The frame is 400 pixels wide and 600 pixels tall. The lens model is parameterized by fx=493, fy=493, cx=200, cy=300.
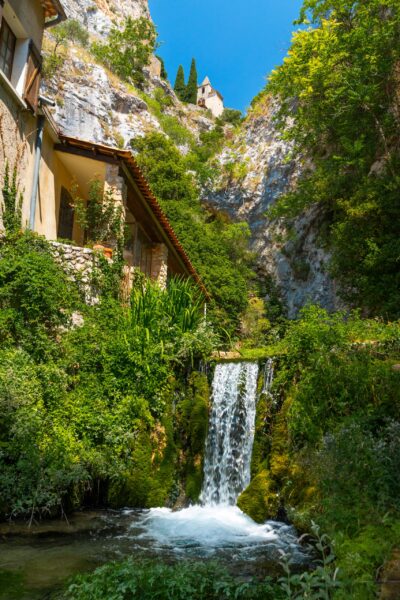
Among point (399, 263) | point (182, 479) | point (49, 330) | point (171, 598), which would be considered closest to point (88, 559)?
point (171, 598)

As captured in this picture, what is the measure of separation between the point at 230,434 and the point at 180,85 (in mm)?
70198

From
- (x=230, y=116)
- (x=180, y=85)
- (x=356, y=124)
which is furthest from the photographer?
(x=180, y=85)

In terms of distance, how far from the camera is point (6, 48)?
11.2 metres

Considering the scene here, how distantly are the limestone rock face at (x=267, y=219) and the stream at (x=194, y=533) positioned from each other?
41.7 ft

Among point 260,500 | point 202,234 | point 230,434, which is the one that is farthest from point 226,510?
point 202,234

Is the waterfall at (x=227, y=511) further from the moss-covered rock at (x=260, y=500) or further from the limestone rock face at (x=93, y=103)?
the limestone rock face at (x=93, y=103)

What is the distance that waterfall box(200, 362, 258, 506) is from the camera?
32.0 ft

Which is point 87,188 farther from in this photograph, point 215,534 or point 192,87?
point 192,87

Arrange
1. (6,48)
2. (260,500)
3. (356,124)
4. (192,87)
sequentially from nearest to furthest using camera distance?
(260,500) < (6,48) < (356,124) < (192,87)

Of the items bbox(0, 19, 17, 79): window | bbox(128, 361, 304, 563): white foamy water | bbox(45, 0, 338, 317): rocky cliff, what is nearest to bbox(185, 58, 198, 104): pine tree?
bbox(45, 0, 338, 317): rocky cliff

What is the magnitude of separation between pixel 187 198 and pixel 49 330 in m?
20.2

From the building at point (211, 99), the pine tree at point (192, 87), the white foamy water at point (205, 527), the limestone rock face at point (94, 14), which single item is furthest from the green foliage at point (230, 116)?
the white foamy water at point (205, 527)

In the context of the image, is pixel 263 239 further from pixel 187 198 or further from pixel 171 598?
pixel 171 598

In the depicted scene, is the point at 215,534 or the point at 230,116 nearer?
the point at 215,534
